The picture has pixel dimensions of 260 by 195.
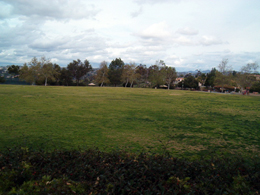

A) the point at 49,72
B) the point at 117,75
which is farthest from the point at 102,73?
the point at 49,72

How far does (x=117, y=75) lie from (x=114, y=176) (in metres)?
64.6

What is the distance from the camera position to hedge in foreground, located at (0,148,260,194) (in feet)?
7.83

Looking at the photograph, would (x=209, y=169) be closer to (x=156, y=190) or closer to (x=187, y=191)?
(x=187, y=191)

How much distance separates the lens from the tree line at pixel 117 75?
50.2 m

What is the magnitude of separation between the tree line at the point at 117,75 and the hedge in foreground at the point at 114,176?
4696cm

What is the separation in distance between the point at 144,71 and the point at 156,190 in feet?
242

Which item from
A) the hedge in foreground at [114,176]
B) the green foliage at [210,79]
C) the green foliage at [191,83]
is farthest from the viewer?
the green foliage at [191,83]

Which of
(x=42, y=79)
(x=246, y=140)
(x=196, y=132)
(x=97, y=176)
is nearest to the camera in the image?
(x=97, y=176)

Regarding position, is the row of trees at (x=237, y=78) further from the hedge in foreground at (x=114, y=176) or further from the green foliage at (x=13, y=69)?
the green foliage at (x=13, y=69)

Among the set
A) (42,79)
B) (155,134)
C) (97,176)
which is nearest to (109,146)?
(155,134)

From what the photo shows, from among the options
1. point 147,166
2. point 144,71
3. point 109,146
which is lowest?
point 109,146

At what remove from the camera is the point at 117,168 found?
2.95 metres

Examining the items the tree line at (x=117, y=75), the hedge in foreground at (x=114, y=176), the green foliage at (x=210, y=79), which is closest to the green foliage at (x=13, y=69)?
the tree line at (x=117, y=75)

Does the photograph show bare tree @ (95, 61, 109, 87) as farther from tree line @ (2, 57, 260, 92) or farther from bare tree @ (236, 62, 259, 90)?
bare tree @ (236, 62, 259, 90)
